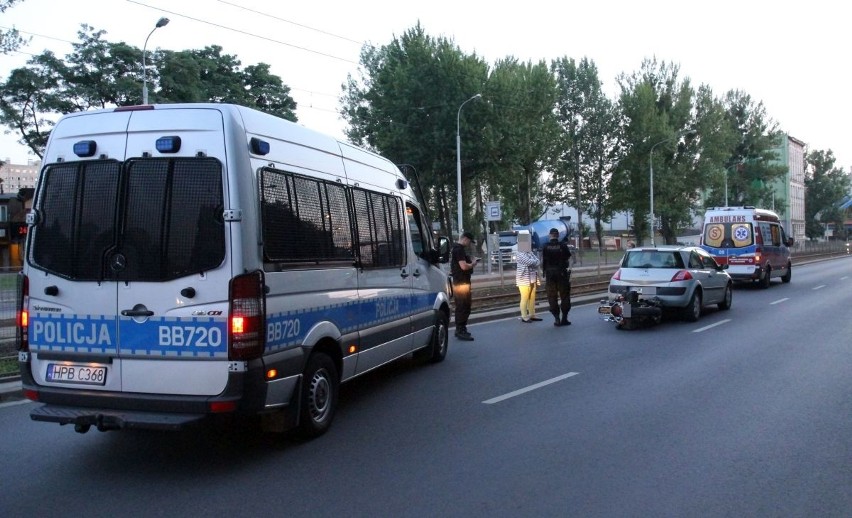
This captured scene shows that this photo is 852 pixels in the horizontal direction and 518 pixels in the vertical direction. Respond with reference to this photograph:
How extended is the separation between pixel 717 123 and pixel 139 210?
6068 centimetres

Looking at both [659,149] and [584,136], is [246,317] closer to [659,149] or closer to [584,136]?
[659,149]

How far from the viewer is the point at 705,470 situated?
204 inches

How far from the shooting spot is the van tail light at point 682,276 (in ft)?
46.3

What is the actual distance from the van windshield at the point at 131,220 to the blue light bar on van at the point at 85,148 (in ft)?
0.24

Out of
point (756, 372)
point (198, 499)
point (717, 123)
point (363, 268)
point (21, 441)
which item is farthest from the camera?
point (717, 123)

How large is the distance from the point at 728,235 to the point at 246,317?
21.4 meters

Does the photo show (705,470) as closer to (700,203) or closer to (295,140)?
(295,140)

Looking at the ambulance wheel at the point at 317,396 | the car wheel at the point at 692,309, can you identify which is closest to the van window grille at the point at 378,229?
the ambulance wheel at the point at 317,396

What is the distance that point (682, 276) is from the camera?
1418 cm

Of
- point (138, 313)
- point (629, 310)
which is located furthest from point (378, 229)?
point (629, 310)

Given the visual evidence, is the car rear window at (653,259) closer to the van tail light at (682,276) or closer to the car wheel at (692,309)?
the van tail light at (682,276)

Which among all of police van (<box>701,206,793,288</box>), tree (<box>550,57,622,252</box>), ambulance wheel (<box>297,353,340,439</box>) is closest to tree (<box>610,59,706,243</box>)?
tree (<box>550,57,622,252</box>)

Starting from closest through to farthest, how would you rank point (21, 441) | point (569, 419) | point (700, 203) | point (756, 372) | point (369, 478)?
point (369, 478) → point (21, 441) → point (569, 419) → point (756, 372) → point (700, 203)

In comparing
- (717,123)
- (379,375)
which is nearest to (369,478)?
(379,375)
